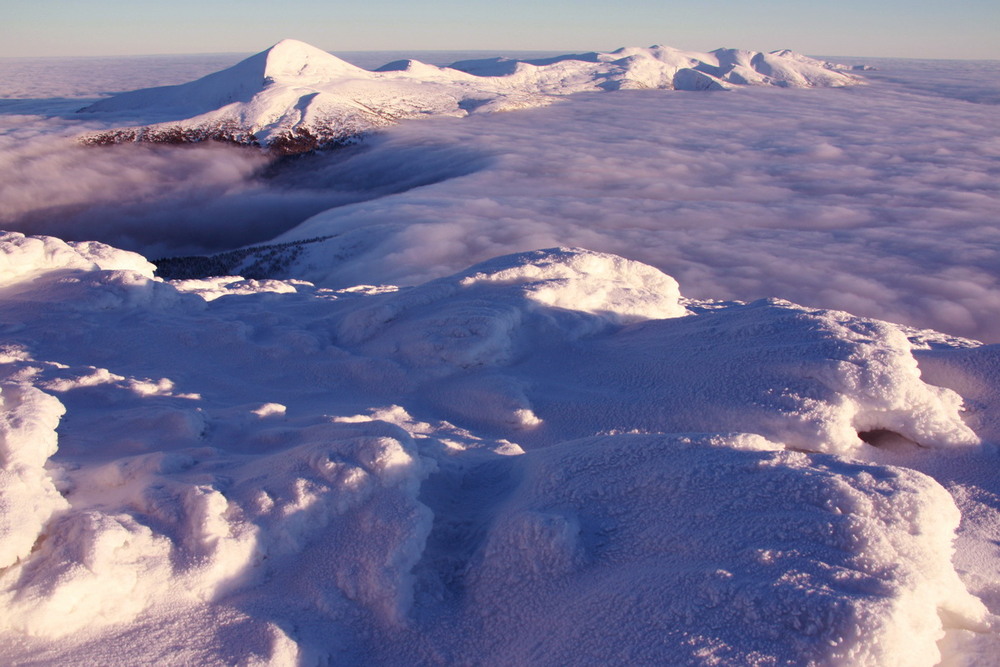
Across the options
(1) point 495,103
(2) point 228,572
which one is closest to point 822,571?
(2) point 228,572

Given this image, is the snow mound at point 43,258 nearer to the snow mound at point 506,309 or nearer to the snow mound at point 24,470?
the snow mound at point 506,309

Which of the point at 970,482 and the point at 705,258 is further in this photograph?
the point at 705,258

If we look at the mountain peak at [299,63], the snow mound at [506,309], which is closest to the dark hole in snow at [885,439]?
the snow mound at [506,309]

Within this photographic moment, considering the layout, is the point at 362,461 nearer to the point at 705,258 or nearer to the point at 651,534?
the point at 651,534

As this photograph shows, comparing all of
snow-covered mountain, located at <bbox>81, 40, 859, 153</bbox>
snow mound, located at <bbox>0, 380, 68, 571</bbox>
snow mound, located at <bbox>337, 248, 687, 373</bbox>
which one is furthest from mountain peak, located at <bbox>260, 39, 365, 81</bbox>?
snow mound, located at <bbox>0, 380, 68, 571</bbox>

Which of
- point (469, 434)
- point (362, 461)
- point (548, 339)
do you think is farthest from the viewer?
point (548, 339)

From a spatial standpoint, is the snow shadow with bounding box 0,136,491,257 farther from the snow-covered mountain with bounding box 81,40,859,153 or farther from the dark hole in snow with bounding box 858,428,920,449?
the dark hole in snow with bounding box 858,428,920,449
